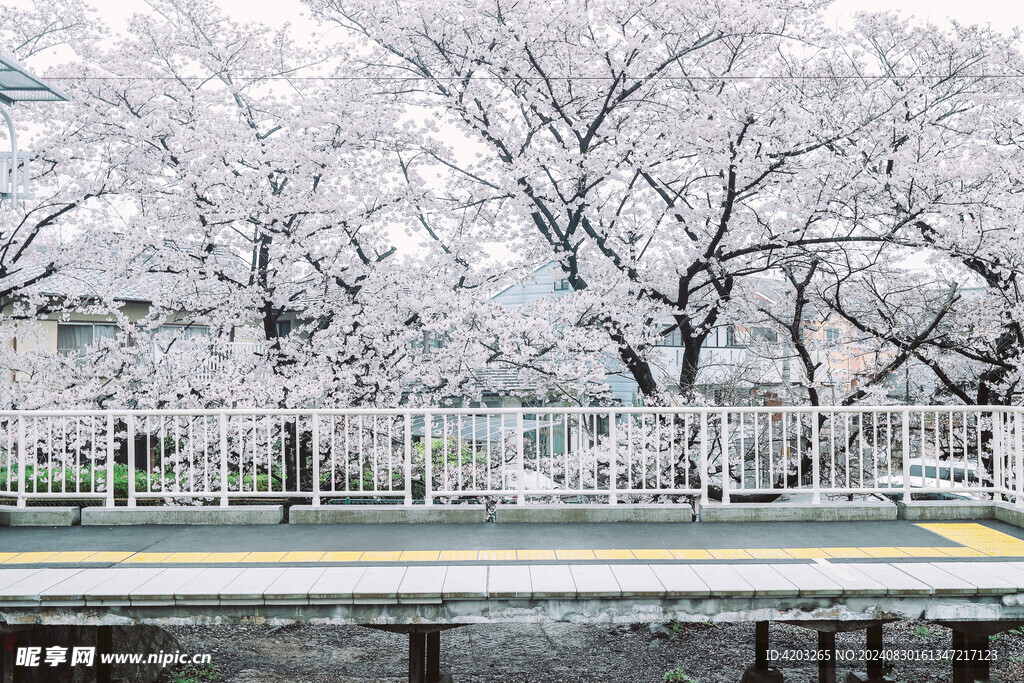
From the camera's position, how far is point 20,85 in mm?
7305

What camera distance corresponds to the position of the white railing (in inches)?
274

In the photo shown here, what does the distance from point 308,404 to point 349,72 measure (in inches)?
223

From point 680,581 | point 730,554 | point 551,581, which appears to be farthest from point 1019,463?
point 551,581

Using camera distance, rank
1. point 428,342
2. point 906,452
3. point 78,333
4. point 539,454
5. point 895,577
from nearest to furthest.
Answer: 1. point 895,577
2. point 906,452
3. point 539,454
4. point 428,342
5. point 78,333

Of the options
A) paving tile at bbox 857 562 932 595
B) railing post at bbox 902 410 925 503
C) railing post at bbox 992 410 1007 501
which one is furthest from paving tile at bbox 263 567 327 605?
railing post at bbox 992 410 1007 501

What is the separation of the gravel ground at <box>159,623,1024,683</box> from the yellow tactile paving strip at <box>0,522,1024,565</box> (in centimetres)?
265

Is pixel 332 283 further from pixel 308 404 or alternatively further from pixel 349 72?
pixel 349 72

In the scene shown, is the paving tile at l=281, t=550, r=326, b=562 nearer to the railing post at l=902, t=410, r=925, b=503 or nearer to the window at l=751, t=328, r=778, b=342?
the railing post at l=902, t=410, r=925, b=503

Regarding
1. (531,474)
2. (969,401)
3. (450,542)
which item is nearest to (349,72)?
(531,474)

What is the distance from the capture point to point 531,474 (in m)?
10.8

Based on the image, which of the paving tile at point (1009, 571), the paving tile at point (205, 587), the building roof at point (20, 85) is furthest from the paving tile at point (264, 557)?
the paving tile at point (1009, 571)

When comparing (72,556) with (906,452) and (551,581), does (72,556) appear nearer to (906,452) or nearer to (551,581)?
(551,581)

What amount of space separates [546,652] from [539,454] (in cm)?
307

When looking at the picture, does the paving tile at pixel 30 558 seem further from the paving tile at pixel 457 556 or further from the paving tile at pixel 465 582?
the paving tile at pixel 465 582
